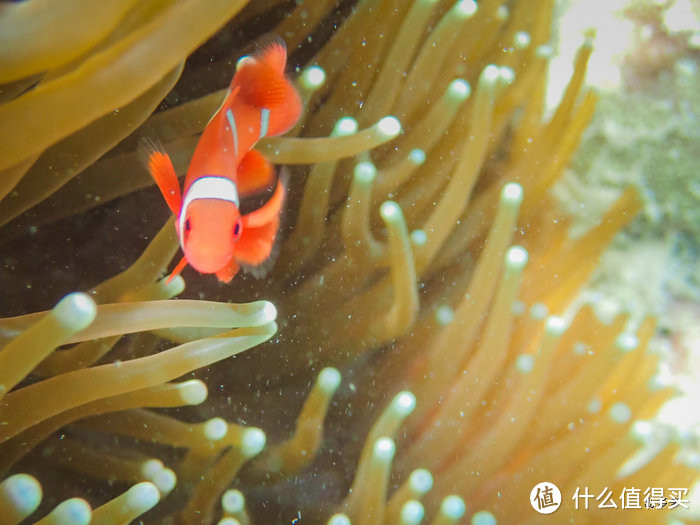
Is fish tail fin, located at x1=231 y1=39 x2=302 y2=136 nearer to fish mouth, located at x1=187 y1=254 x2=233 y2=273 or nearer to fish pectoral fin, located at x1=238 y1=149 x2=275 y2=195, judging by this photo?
fish pectoral fin, located at x1=238 y1=149 x2=275 y2=195

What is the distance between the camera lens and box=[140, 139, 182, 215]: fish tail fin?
1.03 metres

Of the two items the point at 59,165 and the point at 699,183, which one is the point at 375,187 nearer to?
the point at 59,165

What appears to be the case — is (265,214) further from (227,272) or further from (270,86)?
(270,86)

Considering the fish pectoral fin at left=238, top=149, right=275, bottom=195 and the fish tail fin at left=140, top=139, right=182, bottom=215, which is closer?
the fish tail fin at left=140, top=139, right=182, bottom=215

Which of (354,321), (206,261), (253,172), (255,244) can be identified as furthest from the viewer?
(354,321)

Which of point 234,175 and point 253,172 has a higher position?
point 253,172

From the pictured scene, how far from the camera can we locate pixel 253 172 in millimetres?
1260

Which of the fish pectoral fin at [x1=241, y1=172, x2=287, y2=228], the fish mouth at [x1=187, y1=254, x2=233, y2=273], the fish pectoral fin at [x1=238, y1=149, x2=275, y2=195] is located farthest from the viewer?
the fish pectoral fin at [x1=238, y1=149, x2=275, y2=195]

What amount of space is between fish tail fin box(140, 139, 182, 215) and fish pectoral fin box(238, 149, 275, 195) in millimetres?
221

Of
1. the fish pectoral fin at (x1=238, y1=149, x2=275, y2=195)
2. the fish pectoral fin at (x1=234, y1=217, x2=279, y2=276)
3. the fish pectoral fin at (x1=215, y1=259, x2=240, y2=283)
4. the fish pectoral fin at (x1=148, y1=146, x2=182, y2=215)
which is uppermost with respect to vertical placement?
the fish pectoral fin at (x1=238, y1=149, x2=275, y2=195)

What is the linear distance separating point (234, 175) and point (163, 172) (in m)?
0.12

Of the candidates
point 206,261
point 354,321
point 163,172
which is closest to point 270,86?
point 163,172

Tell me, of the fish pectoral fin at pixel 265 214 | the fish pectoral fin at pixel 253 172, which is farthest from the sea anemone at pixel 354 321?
→ the fish pectoral fin at pixel 265 214

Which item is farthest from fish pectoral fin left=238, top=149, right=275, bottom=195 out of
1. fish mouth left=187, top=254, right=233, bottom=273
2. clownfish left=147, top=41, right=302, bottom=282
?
fish mouth left=187, top=254, right=233, bottom=273
